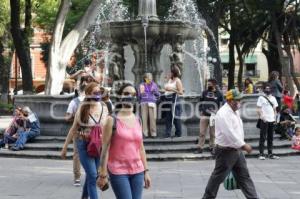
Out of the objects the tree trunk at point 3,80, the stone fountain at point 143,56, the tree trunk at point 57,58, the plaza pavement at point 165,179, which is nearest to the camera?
the plaza pavement at point 165,179

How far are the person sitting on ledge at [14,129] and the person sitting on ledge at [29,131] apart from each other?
0.12m

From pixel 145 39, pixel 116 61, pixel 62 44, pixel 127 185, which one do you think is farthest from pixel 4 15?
pixel 127 185

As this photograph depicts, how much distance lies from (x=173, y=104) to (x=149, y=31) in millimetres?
3355

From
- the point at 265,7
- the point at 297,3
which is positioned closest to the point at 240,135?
the point at 265,7

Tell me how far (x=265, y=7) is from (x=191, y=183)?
84.1 feet

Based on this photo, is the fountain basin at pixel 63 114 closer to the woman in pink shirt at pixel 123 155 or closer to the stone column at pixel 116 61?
the stone column at pixel 116 61

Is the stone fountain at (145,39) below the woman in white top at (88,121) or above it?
above

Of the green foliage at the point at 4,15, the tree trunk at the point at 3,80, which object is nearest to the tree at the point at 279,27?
the green foliage at the point at 4,15

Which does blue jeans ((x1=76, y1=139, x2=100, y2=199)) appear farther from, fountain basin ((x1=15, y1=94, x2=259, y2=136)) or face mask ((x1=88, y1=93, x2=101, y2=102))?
fountain basin ((x1=15, y1=94, x2=259, y2=136))

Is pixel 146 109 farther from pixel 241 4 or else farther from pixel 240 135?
pixel 241 4

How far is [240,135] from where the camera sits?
8562mm

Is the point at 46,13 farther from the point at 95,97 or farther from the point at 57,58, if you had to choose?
the point at 95,97

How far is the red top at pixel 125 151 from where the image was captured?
6758 mm

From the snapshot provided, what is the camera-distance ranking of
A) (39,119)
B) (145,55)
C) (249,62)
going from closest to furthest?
(39,119) → (145,55) → (249,62)
